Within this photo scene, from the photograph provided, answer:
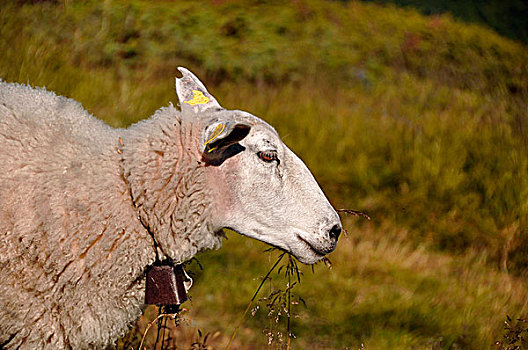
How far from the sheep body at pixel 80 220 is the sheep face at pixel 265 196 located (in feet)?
0.32

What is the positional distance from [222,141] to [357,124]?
4.20 m

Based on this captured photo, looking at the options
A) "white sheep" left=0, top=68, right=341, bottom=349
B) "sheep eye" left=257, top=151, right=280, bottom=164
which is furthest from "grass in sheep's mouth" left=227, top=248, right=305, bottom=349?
"sheep eye" left=257, top=151, right=280, bottom=164

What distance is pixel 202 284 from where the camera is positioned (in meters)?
3.89

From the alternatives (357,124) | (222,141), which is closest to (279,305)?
(222,141)

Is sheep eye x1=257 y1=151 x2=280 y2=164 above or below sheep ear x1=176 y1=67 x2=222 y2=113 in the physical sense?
below

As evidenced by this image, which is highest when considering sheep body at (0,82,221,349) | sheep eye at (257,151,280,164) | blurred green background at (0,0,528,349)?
sheep eye at (257,151,280,164)

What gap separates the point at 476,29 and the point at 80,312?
8.67 metres

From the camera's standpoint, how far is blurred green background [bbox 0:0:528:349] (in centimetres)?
378

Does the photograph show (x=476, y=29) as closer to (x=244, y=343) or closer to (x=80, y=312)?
(x=244, y=343)

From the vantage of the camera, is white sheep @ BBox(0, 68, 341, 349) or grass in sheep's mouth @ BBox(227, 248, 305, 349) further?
grass in sheep's mouth @ BBox(227, 248, 305, 349)

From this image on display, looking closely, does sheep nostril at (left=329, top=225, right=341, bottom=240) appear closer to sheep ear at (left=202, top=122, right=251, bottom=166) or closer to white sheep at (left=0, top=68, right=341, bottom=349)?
white sheep at (left=0, top=68, right=341, bottom=349)

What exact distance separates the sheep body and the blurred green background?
0.99 m

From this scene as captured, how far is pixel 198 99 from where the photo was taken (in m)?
2.45

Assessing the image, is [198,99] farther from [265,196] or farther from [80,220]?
A: [80,220]
